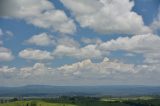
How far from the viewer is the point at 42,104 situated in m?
114

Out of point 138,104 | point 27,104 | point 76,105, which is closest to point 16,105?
point 27,104

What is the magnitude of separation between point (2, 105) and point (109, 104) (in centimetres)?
3590

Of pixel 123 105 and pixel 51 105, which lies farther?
pixel 123 105

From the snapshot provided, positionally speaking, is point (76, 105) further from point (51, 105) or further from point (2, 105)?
point (2, 105)

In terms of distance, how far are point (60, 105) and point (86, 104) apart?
46.2 ft

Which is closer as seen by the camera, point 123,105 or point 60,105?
point 60,105

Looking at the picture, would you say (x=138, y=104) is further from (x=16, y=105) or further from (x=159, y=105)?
(x=16, y=105)

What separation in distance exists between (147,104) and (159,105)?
188 inches

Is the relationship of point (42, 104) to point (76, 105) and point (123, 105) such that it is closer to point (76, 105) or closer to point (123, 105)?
point (76, 105)

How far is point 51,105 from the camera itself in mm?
110562

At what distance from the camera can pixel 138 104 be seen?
121 m

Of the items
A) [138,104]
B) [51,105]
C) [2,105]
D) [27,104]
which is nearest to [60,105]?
[51,105]

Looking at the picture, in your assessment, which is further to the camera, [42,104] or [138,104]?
[138,104]

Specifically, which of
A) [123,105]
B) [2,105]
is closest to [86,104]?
[123,105]
